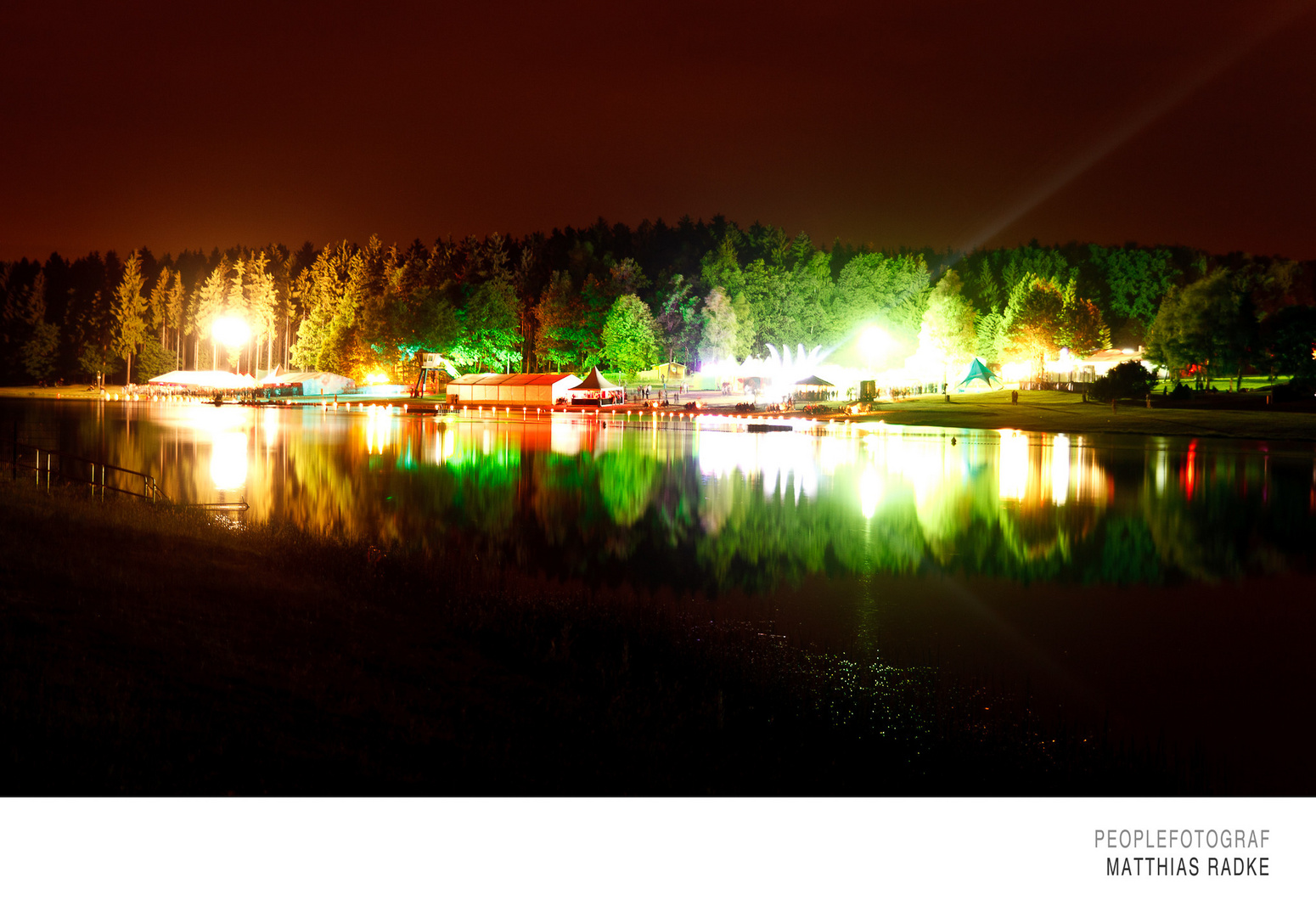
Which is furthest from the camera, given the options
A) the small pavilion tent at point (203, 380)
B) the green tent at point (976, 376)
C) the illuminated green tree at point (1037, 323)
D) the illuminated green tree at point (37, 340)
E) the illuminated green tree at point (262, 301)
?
the illuminated green tree at point (262, 301)

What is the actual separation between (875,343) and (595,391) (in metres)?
42.0

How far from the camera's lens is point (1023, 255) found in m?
148

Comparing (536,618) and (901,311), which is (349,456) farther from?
(901,311)

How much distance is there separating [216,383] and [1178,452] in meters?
109

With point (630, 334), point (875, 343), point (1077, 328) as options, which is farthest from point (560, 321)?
point (1077, 328)

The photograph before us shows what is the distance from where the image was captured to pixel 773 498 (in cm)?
2716

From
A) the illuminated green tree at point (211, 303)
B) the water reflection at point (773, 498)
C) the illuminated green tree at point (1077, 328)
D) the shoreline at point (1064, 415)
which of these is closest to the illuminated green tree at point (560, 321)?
the shoreline at point (1064, 415)

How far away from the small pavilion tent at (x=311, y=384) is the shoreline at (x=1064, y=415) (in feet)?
96.6

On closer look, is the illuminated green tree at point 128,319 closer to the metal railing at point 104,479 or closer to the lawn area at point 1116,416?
the lawn area at point 1116,416

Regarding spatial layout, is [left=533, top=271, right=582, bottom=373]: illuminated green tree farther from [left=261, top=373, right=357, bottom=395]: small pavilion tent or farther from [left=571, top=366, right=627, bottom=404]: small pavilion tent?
[left=261, top=373, right=357, bottom=395]: small pavilion tent

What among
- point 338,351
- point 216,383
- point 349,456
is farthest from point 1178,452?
point 216,383

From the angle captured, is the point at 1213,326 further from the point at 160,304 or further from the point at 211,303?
the point at 160,304

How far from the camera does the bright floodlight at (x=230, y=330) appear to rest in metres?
118

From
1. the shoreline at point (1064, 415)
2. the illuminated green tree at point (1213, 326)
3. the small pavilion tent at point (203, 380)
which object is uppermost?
the illuminated green tree at point (1213, 326)
